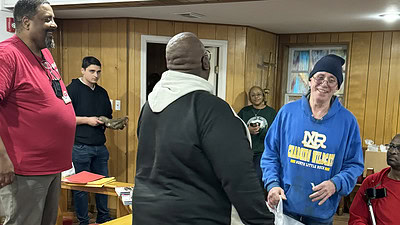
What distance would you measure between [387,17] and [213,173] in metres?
3.23

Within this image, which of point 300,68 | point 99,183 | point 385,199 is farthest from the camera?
point 300,68

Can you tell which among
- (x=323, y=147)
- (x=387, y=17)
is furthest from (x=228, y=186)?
(x=387, y=17)

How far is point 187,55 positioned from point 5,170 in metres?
0.84

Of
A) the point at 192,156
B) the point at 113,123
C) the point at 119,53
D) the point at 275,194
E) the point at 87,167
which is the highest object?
the point at 119,53

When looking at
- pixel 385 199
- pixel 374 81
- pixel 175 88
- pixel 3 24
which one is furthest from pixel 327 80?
pixel 374 81

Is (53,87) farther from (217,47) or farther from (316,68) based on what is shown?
(217,47)

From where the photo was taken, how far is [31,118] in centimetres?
156

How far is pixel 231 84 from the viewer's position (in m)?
4.27

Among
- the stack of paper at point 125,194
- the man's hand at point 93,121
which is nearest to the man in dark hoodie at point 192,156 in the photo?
the stack of paper at point 125,194

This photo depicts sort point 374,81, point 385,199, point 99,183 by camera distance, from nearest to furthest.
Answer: point 385,199
point 99,183
point 374,81

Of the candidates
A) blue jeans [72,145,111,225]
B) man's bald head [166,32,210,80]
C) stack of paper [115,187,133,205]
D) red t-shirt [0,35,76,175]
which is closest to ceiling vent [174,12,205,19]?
blue jeans [72,145,111,225]

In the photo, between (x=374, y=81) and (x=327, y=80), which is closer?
(x=327, y=80)

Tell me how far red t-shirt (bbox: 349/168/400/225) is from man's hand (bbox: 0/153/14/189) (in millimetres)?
1789

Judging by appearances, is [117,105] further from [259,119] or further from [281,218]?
[281,218]
